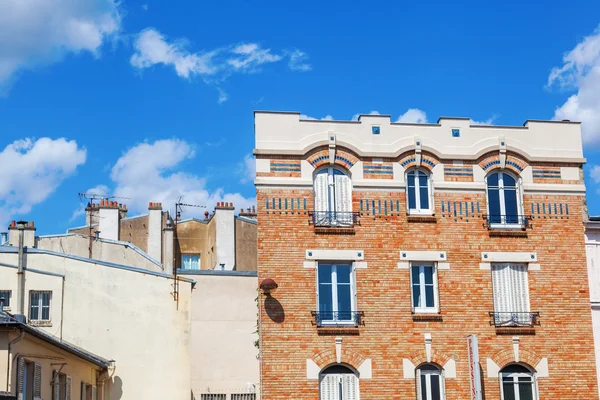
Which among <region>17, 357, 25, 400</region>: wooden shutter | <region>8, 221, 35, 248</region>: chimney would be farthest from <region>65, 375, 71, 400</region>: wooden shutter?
<region>8, 221, 35, 248</region>: chimney

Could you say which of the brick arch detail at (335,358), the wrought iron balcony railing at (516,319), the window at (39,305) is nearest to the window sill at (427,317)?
the wrought iron balcony railing at (516,319)

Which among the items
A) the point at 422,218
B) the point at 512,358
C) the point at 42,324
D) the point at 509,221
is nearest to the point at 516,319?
the point at 512,358

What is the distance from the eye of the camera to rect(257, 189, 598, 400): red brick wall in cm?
2659

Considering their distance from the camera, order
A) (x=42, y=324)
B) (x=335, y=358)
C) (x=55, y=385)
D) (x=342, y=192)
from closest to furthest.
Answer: (x=55, y=385) < (x=335, y=358) < (x=342, y=192) < (x=42, y=324)

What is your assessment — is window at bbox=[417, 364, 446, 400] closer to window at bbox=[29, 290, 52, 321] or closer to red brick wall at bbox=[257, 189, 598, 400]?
red brick wall at bbox=[257, 189, 598, 400]

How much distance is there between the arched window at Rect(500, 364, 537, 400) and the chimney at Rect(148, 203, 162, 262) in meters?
25.5

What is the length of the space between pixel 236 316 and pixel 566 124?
15.3m

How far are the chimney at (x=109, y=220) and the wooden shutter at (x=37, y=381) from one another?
79.0 feet

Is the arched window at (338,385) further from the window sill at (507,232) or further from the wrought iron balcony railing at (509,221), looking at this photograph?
the wrought iron balcony railing at (509,221)

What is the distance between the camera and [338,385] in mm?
26625

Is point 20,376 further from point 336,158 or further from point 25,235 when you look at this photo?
point 25,235

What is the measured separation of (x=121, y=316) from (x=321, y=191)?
966 cm

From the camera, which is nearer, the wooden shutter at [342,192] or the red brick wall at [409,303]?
the red brick wall at [409,303]

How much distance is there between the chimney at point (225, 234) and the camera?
48.2 metres
